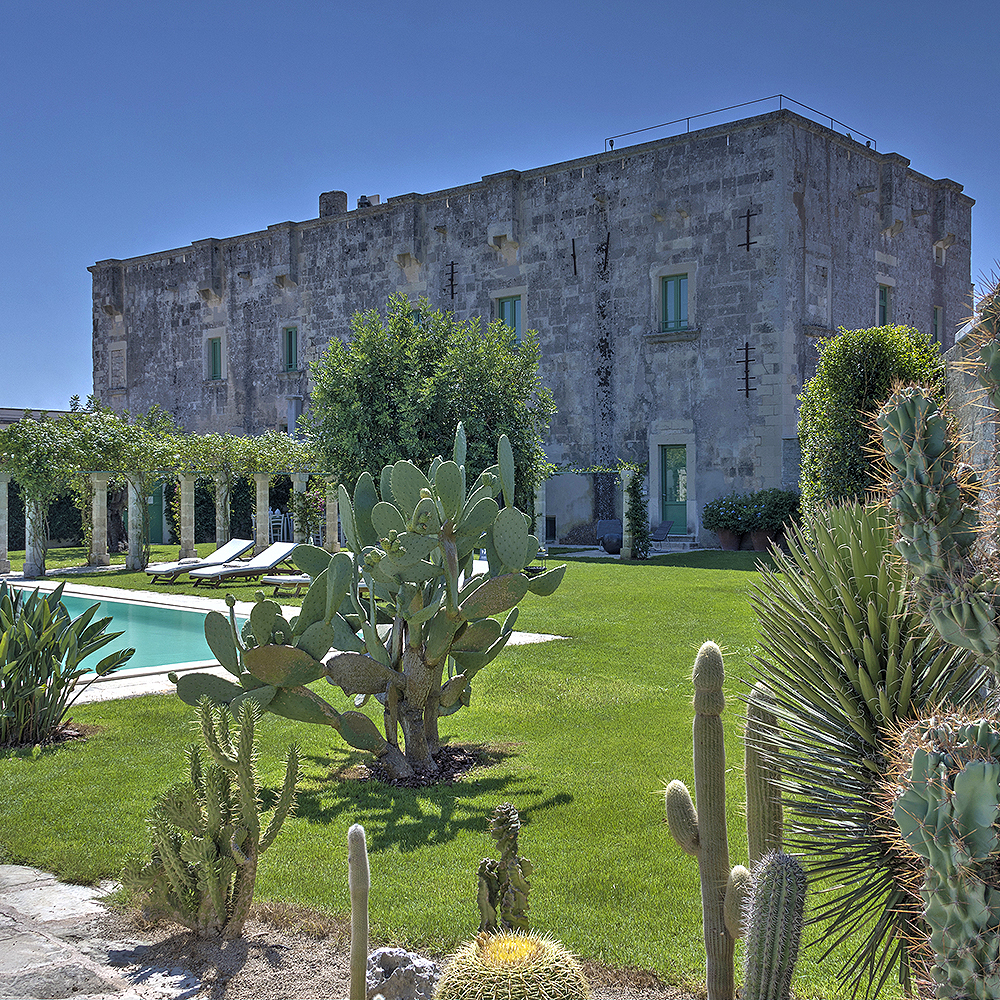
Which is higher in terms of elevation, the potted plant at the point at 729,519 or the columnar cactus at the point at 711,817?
the potted plant at the point at 729,519

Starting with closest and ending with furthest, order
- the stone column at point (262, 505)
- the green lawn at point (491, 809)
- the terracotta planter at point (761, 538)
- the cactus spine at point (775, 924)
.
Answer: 1. the cactus spine at point (775, 924)
2. the green lawn at point (491, 809)
3. the terracotta planter at point (761, 538)
4. the stone column at point (262, 505)

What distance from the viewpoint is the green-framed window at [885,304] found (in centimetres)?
2270

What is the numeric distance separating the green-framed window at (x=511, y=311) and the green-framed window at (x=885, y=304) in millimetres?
8743

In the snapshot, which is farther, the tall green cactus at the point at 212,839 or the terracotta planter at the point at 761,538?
the terracotta planter at the point at 761,538

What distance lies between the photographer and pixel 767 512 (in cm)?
1916

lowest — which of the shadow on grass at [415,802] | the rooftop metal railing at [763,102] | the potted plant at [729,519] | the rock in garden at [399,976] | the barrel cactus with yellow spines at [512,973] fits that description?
the shadow on grass at [415,802]

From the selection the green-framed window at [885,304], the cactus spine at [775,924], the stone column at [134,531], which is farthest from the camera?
the green-framed window at [885,304]

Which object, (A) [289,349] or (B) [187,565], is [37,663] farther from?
(A) [289,349]

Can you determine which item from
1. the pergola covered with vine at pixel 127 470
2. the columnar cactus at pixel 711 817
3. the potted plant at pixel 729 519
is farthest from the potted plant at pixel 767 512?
the columnar cactus at pixel 711 817

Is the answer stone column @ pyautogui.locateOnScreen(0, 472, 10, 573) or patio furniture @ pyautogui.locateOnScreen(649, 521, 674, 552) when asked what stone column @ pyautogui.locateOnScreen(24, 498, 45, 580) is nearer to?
stone column @ pyautogui.locateOnScreen(0, 472, 10, 573)

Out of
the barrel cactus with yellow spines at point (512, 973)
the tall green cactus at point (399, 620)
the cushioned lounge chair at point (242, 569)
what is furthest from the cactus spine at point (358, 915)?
the cushioned lounge chair at point (242, 569)

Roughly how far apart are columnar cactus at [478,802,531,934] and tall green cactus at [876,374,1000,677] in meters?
1.51

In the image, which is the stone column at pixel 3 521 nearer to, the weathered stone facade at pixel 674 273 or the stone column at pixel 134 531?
the stone column at pixel 134 531

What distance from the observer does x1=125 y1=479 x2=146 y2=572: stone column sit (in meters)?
19.4
